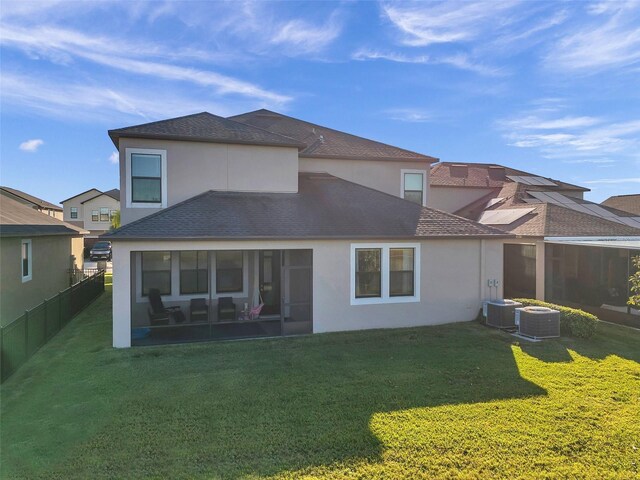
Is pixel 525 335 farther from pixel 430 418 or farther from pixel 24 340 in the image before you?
pixel 24 340

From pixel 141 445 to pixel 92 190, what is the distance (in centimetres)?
5982

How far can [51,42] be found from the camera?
11258mm

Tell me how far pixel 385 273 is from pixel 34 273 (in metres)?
13.3

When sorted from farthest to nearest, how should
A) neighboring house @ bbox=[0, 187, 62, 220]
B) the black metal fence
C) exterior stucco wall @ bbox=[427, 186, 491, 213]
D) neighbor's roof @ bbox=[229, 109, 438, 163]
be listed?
neighboring house @ bbox=[0, 187, 62, 220]
exterior stucco wall @ bbox=[427, 186, 491, 213]
neighbor's roof @ bbox=[229, 109, 438, 163]
the black metal fence

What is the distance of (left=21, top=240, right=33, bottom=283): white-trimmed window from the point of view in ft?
44.5

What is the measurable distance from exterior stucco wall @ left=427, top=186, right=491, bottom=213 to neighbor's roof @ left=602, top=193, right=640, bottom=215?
2150 cm

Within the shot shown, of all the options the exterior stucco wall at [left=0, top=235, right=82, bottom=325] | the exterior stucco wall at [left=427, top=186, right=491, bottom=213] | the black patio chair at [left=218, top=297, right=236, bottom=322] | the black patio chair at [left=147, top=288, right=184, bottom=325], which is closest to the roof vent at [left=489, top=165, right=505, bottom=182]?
the exterior stucco wall at [left=427, top=186, right=491, bottom=213]

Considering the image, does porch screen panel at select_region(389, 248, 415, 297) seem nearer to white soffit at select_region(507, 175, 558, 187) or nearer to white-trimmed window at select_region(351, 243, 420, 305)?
white-trimmed window at select_region(351, 243, 420, 305)

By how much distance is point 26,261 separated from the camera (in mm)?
13969

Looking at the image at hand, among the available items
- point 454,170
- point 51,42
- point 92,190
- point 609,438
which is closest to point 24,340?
point 51,42

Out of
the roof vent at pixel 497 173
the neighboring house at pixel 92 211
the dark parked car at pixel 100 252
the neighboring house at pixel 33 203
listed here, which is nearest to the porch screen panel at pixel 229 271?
the roof vent at pixel 497 173

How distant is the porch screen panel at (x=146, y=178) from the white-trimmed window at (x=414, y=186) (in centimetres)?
1023

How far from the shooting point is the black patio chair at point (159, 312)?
39.4 feet

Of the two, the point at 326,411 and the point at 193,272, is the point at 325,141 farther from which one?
the point at 326,411
